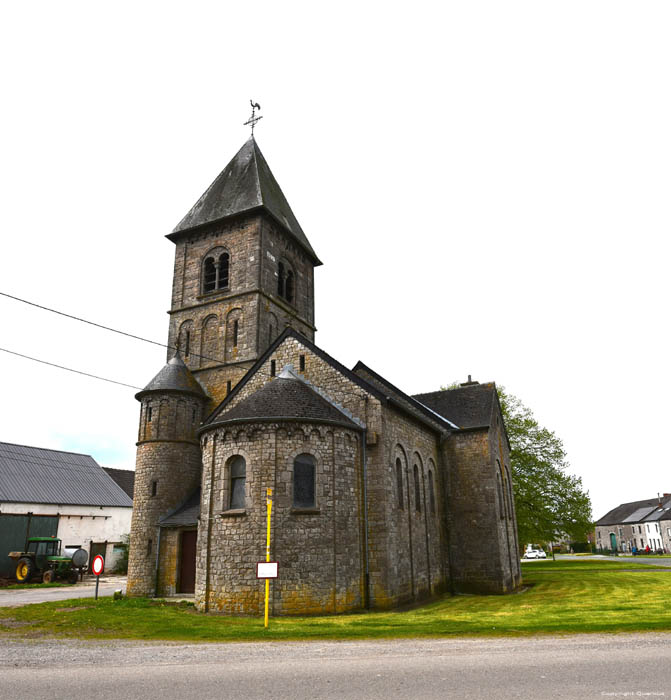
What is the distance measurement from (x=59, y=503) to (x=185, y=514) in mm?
20547

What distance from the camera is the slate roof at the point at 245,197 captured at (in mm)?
30328

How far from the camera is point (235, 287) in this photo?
28562mm

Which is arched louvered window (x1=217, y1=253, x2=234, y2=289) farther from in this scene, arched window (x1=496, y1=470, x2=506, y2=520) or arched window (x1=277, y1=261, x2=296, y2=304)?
arched window (x1=496, y1=470, x2=506, y2=520)

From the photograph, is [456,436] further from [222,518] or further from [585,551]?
[585,551]

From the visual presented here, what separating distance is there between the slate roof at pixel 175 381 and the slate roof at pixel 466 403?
38.0 feet

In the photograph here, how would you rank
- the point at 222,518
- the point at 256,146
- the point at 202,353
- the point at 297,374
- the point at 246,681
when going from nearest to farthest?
the point at 246,681 → the point at 222,518 → the point at 297,374 → the point at 202,353 → the point at 256,146

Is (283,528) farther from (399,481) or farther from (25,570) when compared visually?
(25,570)

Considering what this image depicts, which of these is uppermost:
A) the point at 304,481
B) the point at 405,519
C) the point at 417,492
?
the point at 304,481

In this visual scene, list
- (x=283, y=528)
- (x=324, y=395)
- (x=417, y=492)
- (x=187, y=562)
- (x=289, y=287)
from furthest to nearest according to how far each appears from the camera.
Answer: (x=289, y=287) < (x=187, y=562) < (x=417, y=492) < (x=324, y=395) < (x=283, y=528)

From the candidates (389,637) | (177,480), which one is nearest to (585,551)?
(177,480)

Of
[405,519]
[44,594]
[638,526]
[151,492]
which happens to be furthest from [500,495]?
[638,526]

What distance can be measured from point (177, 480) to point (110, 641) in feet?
41.2

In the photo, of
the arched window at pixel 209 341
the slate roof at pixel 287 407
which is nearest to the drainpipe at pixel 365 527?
the slate roof at pixel 287 407

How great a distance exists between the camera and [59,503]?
124 ft
